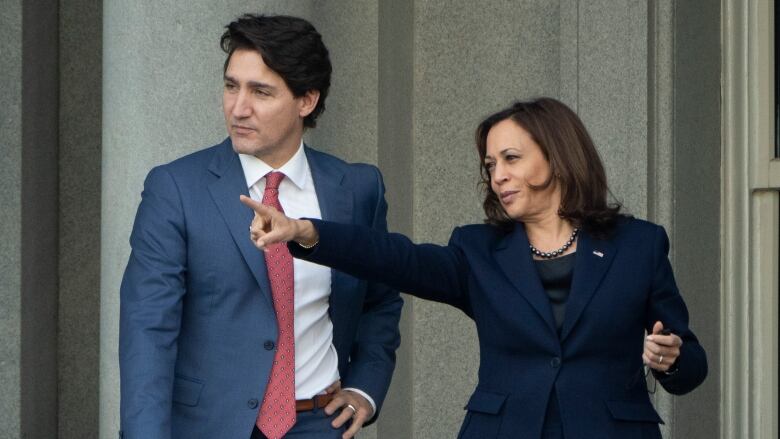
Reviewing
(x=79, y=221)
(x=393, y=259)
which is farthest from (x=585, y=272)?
(x=79, y=221)

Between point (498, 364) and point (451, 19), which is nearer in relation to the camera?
point (498, 364)

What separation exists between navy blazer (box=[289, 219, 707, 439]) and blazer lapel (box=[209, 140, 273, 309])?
1.04 feet

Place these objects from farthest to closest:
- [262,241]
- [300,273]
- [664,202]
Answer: [664,202] < [300,273] < [262,241]

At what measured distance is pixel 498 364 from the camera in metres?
4.12

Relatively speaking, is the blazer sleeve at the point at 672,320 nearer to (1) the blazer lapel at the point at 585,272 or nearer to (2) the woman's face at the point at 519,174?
(1) the blazer lapel at the point at 585,272

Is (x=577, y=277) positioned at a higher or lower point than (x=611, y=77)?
lower

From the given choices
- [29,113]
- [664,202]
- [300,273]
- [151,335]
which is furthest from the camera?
[29,113]

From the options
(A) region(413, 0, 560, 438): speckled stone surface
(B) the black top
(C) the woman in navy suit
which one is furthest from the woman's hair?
(A) region(413, 0, 560, 438): speckled stone surface

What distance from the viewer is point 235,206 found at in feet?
13.9

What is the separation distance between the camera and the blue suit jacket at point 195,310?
3979 millimetres

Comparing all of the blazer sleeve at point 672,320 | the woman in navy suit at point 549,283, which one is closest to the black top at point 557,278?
the woman in navy suit at point 549,283

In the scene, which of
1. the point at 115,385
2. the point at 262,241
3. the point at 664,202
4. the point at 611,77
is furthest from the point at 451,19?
the point at 262,241

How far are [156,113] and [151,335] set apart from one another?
1.67m

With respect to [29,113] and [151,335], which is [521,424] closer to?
[151,335]
